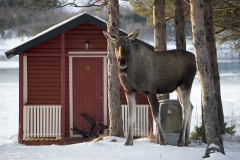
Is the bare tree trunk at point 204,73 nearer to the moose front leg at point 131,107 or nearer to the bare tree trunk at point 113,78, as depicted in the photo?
the moose front leg at point 131,107

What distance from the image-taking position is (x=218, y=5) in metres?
15.7

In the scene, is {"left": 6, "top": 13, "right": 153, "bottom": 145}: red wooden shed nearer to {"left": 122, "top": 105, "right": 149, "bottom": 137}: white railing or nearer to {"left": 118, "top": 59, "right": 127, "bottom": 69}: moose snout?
{"left": 122, "top": 105, "right": 149, "bottom": 137}: white railing

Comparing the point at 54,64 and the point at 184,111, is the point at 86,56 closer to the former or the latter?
the point at 54,64

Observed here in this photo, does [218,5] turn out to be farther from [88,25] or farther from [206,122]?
[206,122]

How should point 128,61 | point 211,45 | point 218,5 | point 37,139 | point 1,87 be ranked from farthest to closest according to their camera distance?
point 1,87 < point 218,5 < point 37,139 < point 211,45 < point 128,61

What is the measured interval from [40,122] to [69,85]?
1.52 meters

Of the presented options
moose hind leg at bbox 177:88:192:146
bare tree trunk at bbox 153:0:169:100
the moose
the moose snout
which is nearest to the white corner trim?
bare tree trunk at bbox 153:0:169:100

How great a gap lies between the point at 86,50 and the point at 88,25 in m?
0.80

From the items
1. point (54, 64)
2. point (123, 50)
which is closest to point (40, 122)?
point (54, 64)

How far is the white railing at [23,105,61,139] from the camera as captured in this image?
47.8ft

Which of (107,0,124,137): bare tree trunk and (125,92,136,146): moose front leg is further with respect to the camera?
(107,0,124,137): bare tree trunk

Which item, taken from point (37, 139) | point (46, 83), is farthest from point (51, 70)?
point (37, 139)

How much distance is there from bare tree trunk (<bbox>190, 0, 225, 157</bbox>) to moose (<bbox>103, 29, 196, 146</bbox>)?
80cm

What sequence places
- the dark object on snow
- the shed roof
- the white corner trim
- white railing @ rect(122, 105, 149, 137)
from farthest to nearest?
1. the white corner trim
2. the dark object on snow
3. white railing @ rect(122, 105, 149, 137)
4. the shed roof
